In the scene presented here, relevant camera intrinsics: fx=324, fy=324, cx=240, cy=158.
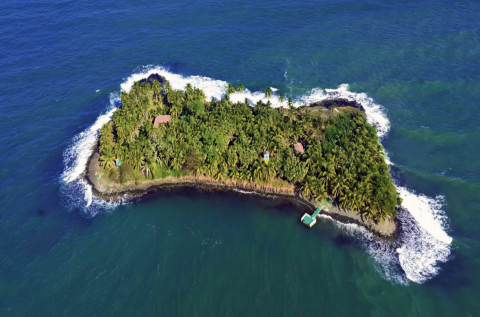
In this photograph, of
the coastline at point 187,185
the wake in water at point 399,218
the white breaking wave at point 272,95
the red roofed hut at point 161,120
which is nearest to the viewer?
the wake in water at point 399,218

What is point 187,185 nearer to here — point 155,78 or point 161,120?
point 161,120

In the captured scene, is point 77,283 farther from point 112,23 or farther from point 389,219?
point 112,23

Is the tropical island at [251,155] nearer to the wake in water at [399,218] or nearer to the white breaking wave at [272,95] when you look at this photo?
the wake in water at [399,218]

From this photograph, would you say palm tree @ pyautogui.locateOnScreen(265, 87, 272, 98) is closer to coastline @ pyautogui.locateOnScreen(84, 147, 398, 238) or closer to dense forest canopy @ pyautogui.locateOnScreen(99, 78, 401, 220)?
dense forest canopy @ pyautogui.locateOnScreen(99, 78, 401, 220)

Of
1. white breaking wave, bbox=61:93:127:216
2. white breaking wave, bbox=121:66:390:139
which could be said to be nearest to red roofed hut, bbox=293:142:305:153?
white breaking wave, bbox=121:66:390:139

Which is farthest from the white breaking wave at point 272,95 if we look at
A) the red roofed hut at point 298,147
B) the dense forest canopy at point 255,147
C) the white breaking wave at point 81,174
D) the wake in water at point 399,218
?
the white breaking wave at point 81,174

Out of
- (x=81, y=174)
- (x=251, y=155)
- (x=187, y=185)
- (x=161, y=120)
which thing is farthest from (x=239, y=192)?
(x=81, y=174)
